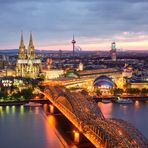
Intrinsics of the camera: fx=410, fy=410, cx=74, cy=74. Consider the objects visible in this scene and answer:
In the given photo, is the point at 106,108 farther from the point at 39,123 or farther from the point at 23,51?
the point at 23,51

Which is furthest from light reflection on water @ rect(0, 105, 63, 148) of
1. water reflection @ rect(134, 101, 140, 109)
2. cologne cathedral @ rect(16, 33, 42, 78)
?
cologne cathedral @ rect(16, 33, 42, 78)

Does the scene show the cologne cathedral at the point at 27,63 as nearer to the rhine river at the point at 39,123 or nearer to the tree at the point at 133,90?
the tree at the point at 133,90

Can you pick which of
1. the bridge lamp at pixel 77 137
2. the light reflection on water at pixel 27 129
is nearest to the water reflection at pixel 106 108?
the light reflection on water at pixel 27 129

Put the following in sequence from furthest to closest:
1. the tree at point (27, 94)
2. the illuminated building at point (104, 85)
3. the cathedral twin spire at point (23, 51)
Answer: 1. the cathedral twin spire at point (23, 51)
2. the illuminated building at point (104, 85)
3. the tree at point (27, 94)

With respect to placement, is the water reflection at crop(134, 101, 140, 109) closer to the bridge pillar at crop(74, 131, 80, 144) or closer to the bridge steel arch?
the bridge steel arch

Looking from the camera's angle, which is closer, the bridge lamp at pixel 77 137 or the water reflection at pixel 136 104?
the bridge lamp at pixel 77 137

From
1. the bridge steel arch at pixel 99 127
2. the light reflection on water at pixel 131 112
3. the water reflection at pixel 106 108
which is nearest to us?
the bridge steel arch at pixel 99 127

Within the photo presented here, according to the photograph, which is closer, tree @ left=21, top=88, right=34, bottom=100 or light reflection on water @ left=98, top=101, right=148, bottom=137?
light reflection on water @ left=98, top=101, right=148, bottom=137

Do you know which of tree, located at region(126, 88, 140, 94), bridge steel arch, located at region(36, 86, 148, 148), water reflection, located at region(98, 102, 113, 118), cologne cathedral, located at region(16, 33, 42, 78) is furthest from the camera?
cologne cathedral, located at region(16, 33, 42, 78)

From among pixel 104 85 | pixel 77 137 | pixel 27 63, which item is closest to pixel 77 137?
pixel 77 137
